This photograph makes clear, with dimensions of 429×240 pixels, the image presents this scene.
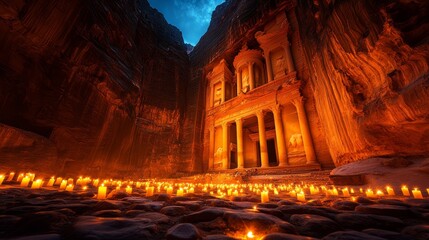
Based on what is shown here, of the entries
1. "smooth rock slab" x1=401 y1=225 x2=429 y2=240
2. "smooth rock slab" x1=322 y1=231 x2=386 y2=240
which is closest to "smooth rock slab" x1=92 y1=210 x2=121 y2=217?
"smooth rock slab" x1=322 y1=231 x2=386 y2=240

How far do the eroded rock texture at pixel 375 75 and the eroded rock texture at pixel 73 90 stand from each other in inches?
488

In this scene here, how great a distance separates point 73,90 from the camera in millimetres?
9297

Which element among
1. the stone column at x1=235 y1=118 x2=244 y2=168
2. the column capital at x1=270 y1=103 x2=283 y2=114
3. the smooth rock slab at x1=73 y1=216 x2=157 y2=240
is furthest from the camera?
the stone column at x1=235 y1=118 x2=244 y2=168

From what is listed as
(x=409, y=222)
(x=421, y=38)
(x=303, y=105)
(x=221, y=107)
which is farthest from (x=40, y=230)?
(x=221, y=107)

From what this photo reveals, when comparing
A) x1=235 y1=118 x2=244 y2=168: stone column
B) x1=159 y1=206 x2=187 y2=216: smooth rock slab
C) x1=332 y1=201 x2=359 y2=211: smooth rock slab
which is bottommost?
x1=159 y1=206 x2=187 y2=216: smooth rock slab

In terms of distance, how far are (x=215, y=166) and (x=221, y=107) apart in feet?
21.9

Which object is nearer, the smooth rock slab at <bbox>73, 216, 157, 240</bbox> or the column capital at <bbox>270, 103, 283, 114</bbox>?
the smooth rock slab at <bbox>73, 216, 157, 240</bbox>

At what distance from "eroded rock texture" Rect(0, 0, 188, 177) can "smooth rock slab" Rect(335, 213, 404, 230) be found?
10240 millimetres

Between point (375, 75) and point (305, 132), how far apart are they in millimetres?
7495

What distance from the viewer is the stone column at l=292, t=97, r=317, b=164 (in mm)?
12383

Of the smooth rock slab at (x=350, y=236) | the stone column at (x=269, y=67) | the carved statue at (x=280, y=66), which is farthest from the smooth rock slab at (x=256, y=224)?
the carved statue at (x=280, y=66)

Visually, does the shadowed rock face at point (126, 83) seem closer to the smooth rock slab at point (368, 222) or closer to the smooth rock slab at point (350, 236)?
the smooth rock slab at point (368, 222)

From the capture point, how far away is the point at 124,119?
12852 mm

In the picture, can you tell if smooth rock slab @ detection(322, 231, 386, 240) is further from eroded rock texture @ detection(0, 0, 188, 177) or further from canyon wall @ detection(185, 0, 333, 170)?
canyon wall @ detection(185, 0, 333, 170)
